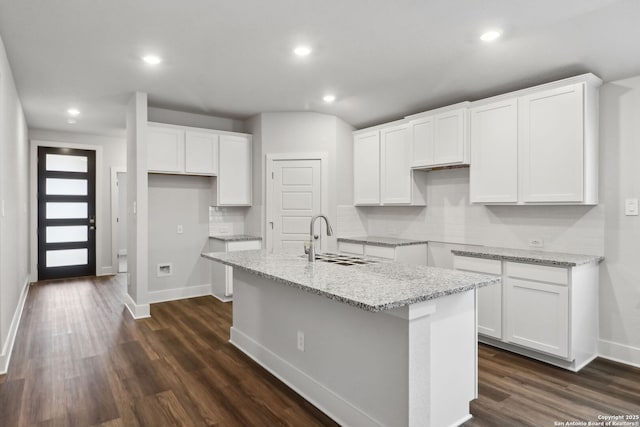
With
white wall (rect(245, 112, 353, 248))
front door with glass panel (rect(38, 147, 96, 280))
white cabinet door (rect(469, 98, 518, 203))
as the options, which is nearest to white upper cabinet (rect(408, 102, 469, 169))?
white cabinet door (rect(469, 98, 518, 203))

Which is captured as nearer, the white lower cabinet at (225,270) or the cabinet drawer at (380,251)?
the cabinet drawer at (380,251)

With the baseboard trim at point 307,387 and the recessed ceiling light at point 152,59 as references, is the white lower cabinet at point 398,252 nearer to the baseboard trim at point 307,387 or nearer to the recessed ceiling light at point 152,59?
the baseboard trim at point 307,387

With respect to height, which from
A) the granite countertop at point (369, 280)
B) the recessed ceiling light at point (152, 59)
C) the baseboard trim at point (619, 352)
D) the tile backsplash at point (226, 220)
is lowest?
the baseboard trim at point (619, 352)

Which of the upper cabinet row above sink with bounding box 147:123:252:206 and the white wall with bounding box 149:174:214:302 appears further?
the white wall with bounding box 149:174:214:302

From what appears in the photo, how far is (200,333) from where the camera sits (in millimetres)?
3816

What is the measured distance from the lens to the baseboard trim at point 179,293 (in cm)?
506

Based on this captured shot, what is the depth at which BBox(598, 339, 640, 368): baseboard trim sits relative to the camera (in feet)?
10.0

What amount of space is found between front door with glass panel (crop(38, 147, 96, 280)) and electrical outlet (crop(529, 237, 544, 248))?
7045mm

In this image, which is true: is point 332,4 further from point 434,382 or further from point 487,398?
point 487,398

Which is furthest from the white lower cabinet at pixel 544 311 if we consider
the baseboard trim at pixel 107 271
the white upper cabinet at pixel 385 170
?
the baseboard trim at pixel 107 271

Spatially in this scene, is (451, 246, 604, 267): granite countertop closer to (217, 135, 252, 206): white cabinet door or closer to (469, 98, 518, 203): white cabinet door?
(469, 98, 518, 203): white cabinet door

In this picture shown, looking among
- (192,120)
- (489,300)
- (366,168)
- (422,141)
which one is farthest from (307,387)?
(192,120)

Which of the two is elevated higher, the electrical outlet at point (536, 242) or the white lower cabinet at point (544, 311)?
the electrical outlet at point (536, 242)

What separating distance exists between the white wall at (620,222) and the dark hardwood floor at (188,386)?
25 cm
